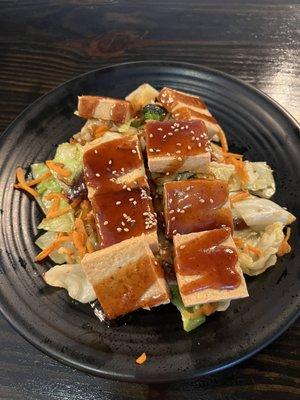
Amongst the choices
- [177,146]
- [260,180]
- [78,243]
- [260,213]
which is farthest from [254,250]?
[78,243]

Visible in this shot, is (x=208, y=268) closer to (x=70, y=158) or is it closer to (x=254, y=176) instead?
(x=254, y=176)

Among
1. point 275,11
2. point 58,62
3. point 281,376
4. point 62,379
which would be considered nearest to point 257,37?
point 275,11

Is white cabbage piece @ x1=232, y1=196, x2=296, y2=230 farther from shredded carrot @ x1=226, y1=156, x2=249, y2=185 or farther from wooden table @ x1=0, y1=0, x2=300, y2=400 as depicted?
wooden table @ x1=0, y1=0, x2=300, y2=400

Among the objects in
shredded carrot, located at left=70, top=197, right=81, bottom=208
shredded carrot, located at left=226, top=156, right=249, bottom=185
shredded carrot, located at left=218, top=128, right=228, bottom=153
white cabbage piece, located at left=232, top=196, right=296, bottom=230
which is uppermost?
shredded carrot, located at left=218, top=128, right=228, bottom=153

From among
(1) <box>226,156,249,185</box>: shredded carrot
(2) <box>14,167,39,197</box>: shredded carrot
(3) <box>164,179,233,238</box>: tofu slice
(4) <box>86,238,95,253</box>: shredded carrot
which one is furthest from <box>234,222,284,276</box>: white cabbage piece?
(2) <box>14,167,39,197</box>: shredded carrot

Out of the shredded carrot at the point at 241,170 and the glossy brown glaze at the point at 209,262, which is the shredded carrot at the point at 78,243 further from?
the shredded carrot at the point at 241,170

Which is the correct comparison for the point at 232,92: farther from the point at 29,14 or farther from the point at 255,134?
the point at 29,14

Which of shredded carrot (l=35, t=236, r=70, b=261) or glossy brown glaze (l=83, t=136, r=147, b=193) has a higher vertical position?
glossy brown glaze (l=83, t=136, r=147, b=193)
